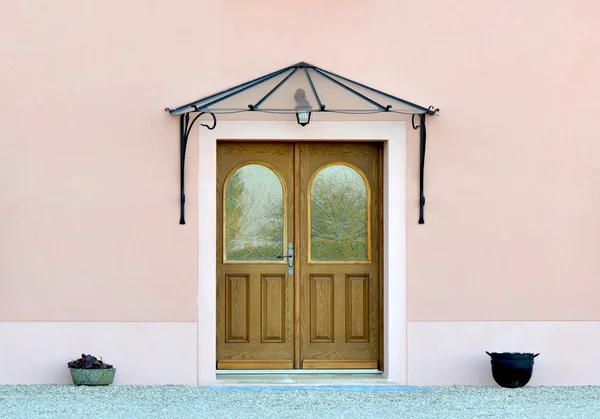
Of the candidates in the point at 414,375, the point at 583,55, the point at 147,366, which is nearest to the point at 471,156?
the point at 583,55

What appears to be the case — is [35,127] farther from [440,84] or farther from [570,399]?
[570,399]

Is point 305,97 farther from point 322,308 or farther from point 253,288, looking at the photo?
point 322,308

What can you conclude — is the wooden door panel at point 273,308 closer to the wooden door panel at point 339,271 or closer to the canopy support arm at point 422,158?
the wooden door panel at point 339,271

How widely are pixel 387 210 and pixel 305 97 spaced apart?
1.19 m

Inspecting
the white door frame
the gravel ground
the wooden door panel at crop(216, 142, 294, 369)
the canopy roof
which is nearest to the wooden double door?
the wooden door panel at crop(216, 142, 294, 369)

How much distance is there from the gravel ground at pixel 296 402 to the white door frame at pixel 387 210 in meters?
0.39

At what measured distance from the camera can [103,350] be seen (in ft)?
27.8

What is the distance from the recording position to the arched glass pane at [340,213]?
29.3ft

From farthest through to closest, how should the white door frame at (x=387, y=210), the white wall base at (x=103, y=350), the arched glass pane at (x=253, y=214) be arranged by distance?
→ 1. the arched glass pane at (x=253, y=214)
2. the white door frame at (x=387, y=210)
3. the white wall base at (x=103, y=350)

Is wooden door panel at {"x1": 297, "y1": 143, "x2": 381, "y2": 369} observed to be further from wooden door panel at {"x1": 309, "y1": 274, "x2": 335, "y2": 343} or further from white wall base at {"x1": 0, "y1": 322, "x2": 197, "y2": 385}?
white wall base at {"x1": 0, "y1": 322, "x2": 197, "y2": 385}

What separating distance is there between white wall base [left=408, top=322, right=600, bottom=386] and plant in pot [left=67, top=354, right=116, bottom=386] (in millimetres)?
2521

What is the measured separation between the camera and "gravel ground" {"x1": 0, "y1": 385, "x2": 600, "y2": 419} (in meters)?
7.34

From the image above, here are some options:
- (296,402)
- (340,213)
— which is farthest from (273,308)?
(296,402)

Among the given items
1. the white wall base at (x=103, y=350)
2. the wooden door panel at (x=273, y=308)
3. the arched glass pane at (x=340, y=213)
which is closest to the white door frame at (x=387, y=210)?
the white wall base at (x=103, y=350)
